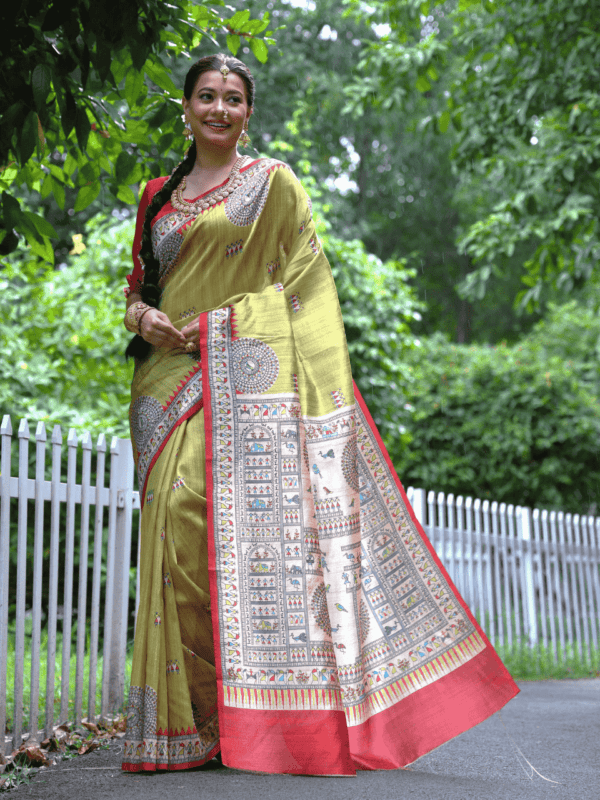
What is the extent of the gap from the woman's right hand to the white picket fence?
60 centimetres

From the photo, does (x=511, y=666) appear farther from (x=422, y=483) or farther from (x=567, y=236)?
(x=422, y=483)

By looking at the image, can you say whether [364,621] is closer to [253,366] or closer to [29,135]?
[253,366]

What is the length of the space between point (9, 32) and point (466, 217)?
66.7 ft

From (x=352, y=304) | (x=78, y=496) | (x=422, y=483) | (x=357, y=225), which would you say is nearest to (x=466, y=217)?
(x=357, y=225)

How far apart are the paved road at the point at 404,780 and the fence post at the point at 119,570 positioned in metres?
0.52

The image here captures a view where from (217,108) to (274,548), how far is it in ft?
4.93

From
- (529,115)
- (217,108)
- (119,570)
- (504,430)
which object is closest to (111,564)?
(119,570)

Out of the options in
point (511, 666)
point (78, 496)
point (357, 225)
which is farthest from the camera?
point (357, 225)

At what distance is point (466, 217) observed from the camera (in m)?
21.8

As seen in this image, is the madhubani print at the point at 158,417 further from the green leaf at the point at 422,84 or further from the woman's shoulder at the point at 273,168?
the green leaf at the point at 422,84

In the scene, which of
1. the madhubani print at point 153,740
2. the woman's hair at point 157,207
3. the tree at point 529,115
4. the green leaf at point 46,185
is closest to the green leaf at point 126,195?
the green leaf at point 46,185

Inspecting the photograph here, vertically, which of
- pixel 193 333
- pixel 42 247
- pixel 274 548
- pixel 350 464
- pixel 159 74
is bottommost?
pixel 274 548

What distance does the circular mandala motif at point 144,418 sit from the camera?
2.99 metres

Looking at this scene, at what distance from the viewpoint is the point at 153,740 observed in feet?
8.77
